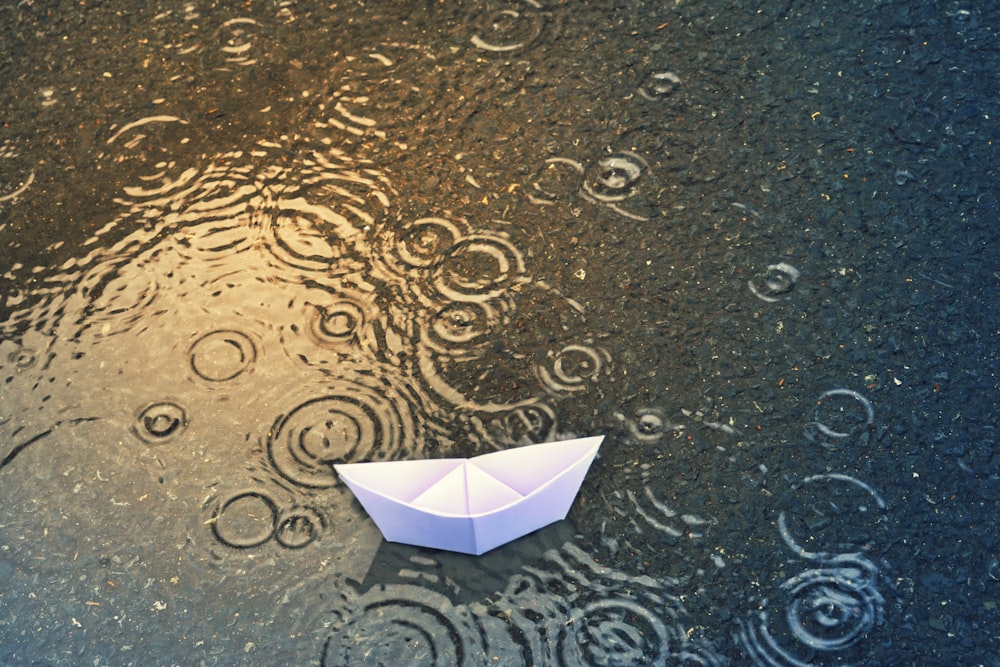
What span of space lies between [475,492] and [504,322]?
30 cm

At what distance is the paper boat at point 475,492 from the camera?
4.26 ft

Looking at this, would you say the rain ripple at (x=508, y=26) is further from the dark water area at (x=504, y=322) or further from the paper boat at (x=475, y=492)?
the paper boat at (x=475, y=492)

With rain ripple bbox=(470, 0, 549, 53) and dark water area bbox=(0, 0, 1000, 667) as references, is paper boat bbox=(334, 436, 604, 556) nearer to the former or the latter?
dark water area bbox=(0, 0, 1000, 667)

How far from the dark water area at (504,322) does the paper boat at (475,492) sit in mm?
41

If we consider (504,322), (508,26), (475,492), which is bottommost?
(475,492)

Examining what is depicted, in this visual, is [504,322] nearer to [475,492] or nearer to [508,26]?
[475,492]

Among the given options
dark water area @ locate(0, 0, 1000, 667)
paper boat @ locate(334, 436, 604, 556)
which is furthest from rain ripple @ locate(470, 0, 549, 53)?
paper boat @ locate(334, 436, 604, 556)

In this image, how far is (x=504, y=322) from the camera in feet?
5.09

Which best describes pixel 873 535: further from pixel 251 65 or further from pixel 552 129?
pixel 251 65

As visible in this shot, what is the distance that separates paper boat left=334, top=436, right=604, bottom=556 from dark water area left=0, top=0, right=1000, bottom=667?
41 mm

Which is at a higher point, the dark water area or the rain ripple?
the rain ripple

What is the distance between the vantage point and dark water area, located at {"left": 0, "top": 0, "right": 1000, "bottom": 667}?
132cm

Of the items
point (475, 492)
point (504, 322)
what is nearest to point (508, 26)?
point (504, 322)

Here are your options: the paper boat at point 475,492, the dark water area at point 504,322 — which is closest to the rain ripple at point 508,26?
the dark water area at point 504,322
